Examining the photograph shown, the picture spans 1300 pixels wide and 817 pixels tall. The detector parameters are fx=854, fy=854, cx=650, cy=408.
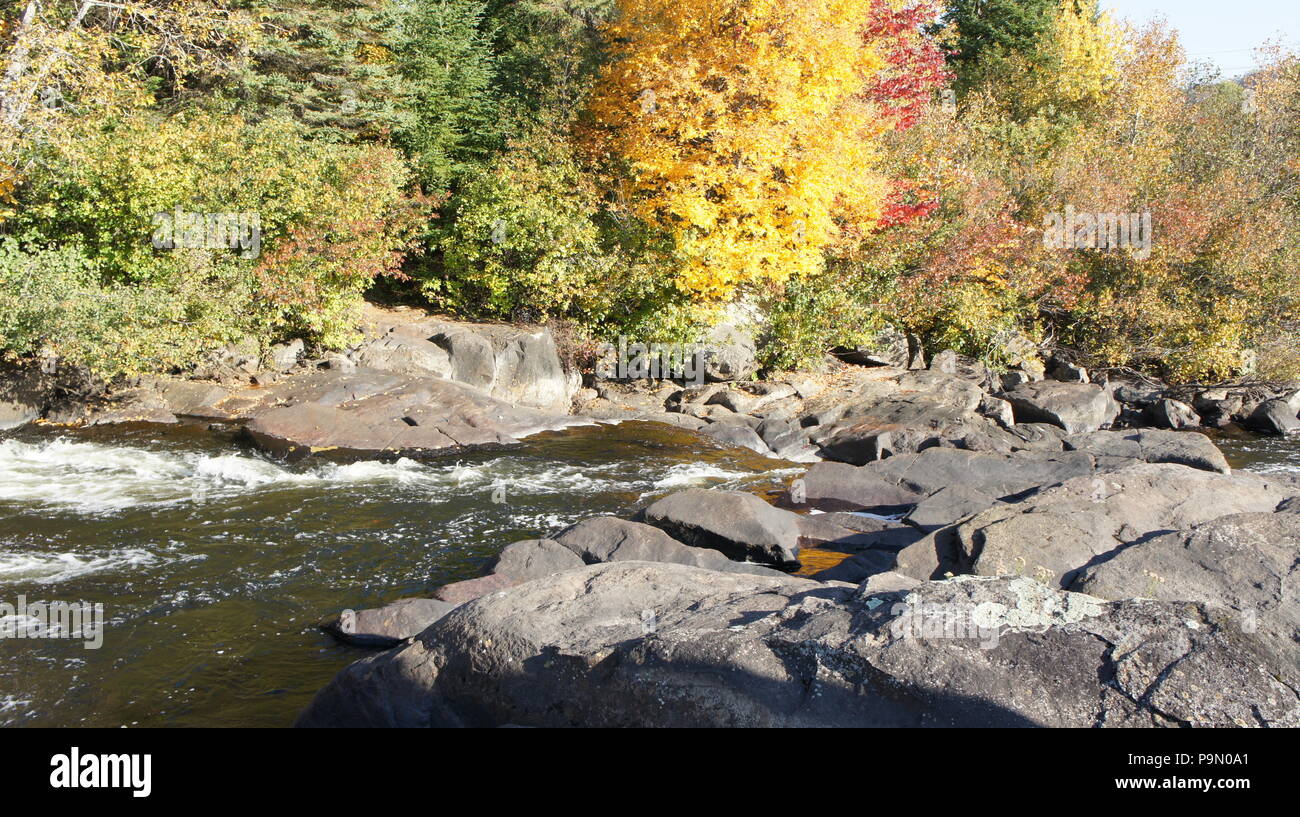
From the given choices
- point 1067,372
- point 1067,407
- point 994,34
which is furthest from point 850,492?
point 994,34

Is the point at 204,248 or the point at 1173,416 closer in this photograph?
the point at 204,248

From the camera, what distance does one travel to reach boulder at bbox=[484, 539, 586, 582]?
29.4 feet

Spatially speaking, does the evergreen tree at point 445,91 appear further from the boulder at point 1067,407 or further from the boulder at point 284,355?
the boulder at point 1067,407

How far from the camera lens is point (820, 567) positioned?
9961 millimetres

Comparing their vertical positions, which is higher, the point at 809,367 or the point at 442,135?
the point at 442,135

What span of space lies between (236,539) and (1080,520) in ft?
31.6

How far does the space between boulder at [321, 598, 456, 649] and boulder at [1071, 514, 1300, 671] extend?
5606 millimetres

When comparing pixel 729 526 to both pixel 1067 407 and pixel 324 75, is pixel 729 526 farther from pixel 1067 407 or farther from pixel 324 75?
pixel 324 75

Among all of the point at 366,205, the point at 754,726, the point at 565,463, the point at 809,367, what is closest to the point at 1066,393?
the point at 809,367

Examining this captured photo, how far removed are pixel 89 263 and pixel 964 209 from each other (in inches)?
830

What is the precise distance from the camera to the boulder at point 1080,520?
816 centimetres

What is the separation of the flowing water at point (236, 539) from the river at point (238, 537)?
3 centimetres

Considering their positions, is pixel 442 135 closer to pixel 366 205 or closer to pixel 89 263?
pixel 366 205
